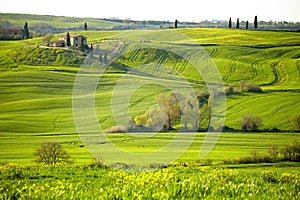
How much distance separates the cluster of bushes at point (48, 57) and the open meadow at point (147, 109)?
263 mm

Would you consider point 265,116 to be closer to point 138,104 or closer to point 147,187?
point 138,104

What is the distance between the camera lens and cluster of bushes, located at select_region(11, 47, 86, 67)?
344 ft

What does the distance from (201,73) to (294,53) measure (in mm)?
26762

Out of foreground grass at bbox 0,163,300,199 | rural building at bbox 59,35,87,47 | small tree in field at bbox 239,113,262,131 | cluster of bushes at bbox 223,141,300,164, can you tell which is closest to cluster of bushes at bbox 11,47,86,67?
rural building at bbox 59,35,87,47

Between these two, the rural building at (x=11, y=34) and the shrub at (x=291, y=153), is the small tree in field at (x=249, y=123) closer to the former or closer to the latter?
the shrub at (x=291, y=153)

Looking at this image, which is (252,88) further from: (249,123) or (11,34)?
(11,34)

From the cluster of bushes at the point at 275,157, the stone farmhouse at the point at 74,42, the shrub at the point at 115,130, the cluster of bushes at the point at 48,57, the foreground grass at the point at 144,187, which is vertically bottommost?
the shrub at the point at 115,130

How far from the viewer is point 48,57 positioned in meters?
109

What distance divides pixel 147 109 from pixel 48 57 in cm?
5103

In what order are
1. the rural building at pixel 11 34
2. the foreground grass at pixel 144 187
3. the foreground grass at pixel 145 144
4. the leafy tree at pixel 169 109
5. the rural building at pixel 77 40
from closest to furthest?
the foreground grass at pixel 144 187 → the foreground grass at pixel 145 144 → the leafy tree at pixel 169 109 → the rural building at pixel 77 40 → the rural building at pixel 11 34

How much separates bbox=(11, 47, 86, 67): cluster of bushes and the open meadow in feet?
0.86

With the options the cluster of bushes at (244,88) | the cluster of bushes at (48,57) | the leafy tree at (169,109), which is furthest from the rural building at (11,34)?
the leafy tree at (169,109)

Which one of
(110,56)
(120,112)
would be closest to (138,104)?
(120,112)

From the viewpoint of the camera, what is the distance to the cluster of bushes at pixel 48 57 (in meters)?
105
